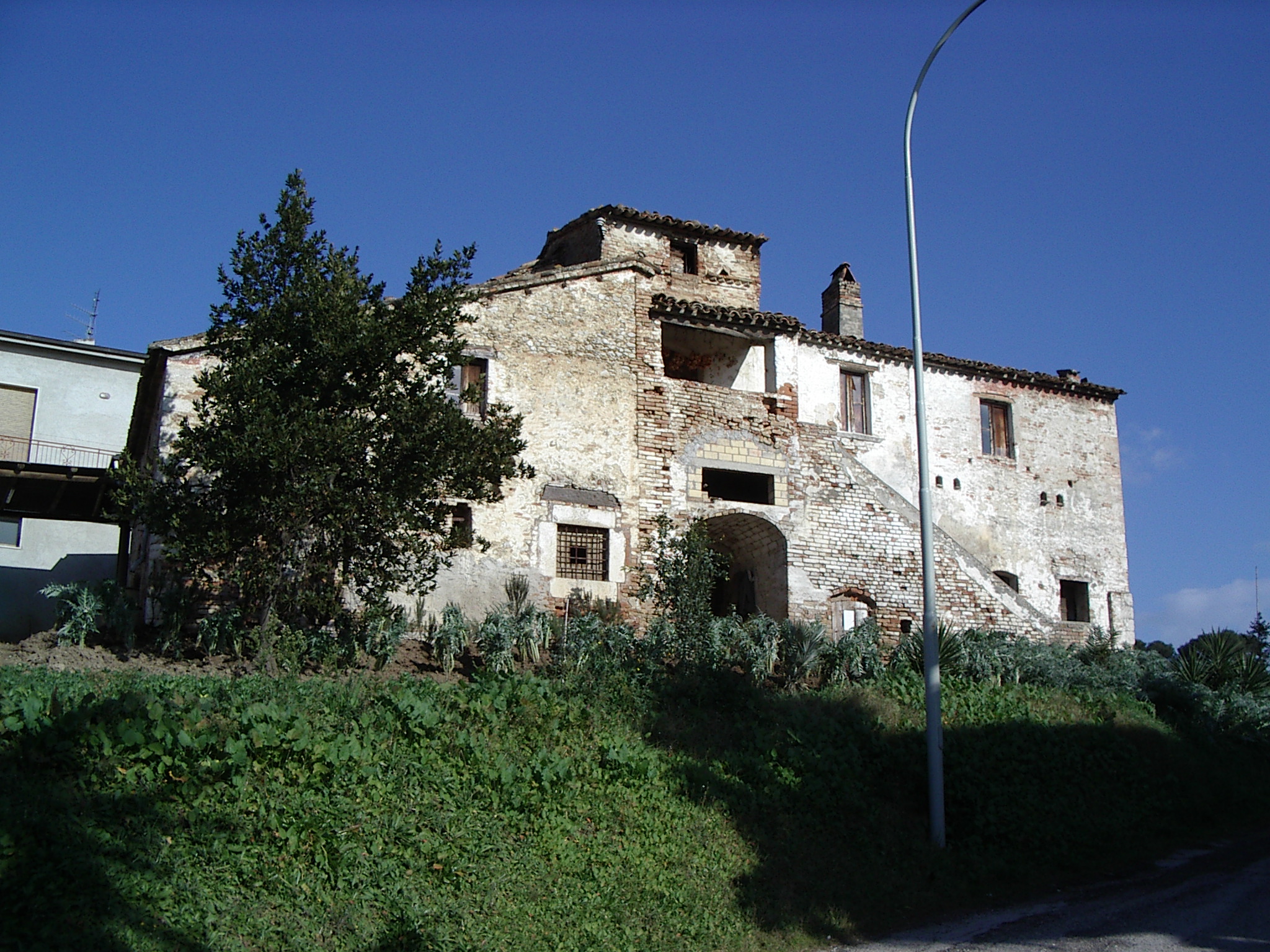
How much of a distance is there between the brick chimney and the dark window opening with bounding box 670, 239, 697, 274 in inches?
149

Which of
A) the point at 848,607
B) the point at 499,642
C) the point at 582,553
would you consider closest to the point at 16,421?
the point at 582,553

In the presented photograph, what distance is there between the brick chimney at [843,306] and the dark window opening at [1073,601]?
7.88 meters

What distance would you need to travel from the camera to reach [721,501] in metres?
21.0

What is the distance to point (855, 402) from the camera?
2462cm

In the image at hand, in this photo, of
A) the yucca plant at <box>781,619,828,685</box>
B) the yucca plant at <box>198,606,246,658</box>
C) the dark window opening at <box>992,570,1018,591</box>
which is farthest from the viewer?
the dark window opening at <box>992,570,1018,591</box>

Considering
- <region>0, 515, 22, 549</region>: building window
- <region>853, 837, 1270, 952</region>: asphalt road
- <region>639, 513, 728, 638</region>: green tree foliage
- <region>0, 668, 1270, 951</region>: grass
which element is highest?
<region>0, 515, 22, 549</region>: building window

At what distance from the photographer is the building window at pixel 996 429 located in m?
26.0

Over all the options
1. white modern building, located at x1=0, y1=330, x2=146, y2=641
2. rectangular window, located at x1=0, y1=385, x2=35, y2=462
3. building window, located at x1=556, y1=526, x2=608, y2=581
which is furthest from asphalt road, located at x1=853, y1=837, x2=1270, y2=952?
rectangular window, located at x1=0, y1=385, x2=35, y2=462

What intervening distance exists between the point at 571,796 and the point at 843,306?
17.9 m

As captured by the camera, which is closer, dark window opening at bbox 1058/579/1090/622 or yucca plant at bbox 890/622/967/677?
yucca plant at bbox 890/622/967/677

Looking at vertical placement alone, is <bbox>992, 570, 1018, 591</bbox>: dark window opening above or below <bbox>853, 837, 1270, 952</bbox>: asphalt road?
above

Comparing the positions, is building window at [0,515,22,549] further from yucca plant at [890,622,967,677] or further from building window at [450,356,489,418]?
yucca plant at [890,622,967,677]

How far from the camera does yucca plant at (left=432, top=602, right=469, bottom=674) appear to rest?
1598 cm

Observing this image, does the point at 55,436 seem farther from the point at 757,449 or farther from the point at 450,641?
the point at 757,449
